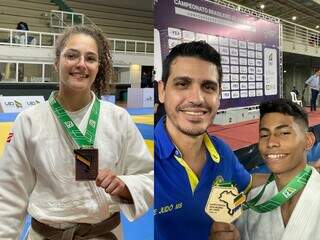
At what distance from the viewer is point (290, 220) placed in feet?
5.20

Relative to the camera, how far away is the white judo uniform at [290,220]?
5.16ft

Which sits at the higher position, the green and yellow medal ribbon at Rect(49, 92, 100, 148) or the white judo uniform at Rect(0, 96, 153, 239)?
the green and yellow medal ribbon at Rect(49, 92, 100, 148)

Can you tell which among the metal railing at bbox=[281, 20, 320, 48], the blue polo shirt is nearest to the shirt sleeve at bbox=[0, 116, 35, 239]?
the blue polo shirt

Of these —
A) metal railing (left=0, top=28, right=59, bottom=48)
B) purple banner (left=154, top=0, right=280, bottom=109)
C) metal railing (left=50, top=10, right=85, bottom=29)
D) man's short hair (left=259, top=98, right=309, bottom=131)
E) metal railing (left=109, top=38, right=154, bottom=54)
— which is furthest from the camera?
metal railing (left=109, top=38, right=154, bottom=54)

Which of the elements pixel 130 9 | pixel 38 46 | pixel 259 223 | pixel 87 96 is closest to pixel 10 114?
pixel 38 46

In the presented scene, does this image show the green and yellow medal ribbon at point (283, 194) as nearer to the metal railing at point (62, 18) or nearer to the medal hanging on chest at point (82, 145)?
the medal hanging on chest at point (82, 145)

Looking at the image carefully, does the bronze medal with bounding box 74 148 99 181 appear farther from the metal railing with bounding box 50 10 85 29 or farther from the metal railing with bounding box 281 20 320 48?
the metal railing with bounding box 50 10 85 29

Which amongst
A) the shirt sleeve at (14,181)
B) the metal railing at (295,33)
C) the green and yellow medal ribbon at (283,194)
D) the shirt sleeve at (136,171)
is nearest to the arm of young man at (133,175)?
Answer: the shirt sleeve at (136,171)

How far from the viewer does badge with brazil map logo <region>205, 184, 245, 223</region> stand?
1.49 m

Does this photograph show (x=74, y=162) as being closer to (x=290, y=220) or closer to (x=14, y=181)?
(x=14, y=181)

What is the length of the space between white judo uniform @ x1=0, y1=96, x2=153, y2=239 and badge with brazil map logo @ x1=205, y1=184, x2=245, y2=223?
0.41m

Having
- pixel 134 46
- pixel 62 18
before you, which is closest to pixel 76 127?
pixel 62 18

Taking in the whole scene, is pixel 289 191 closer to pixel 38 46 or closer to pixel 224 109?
pixel 224 109

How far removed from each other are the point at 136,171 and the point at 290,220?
2.23 ft
